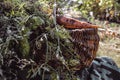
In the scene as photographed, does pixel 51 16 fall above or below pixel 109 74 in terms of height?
above

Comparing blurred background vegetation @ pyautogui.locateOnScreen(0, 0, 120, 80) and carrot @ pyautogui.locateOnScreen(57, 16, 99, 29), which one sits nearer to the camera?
blurred background vegetation @ pyautogui.locateOnScreen(0, 0, 120, 80)

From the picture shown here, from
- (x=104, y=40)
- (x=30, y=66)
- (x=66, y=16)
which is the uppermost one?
(x=66, y=16)

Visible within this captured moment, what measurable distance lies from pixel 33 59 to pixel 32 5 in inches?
10.7

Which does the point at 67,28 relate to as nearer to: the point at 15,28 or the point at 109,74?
the point at 15,28

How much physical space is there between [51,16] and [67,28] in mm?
90

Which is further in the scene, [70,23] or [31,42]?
[70,23]

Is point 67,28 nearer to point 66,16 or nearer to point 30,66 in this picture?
point 66,16

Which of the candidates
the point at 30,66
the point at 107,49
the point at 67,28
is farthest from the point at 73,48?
the point at 107,49

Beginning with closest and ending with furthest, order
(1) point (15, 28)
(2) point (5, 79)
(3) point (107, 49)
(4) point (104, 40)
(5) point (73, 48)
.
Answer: (2) point (5, 79) < (1) point (15, 28) < (5) point (73, 48) < (3) point (107, 49) < (4) point (104, 40)

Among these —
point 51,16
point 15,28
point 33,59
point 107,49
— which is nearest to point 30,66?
point 33,59

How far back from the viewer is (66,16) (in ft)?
4.85

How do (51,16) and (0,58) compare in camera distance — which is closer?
(0,58)

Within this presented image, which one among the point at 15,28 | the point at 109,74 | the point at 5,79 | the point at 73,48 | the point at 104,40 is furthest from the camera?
the point at 104,40

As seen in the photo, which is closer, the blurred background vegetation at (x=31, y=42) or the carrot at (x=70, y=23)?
the blurred background vegetation at (x=31, y=42)
